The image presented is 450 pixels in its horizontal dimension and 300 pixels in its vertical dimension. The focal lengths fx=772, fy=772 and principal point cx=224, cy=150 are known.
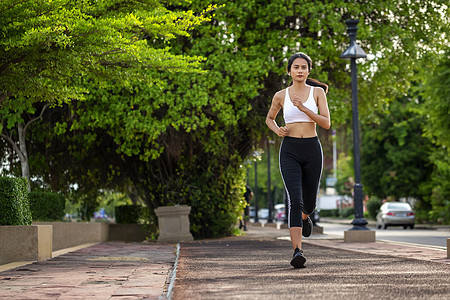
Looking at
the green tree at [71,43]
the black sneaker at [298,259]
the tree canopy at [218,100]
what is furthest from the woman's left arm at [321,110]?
the tree canopy at [218,100]

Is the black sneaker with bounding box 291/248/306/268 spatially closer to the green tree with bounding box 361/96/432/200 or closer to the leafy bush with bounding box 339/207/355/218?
the green tree with bounding box 361/96/432/200

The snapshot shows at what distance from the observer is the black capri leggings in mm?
8117

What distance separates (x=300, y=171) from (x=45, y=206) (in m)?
11.1

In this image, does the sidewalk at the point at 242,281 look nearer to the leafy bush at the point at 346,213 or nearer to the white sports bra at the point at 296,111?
the white sports bra at the point at 296,111

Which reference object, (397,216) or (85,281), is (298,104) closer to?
(85,281)

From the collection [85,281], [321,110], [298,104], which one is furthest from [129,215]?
[85,281]

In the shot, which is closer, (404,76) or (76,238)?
(76,238)

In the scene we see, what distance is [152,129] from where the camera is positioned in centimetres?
1831

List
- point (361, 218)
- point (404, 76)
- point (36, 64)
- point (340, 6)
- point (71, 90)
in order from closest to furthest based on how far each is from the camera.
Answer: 1. point (36, 64)
2. point (71, 90)
3. point (361, 218)
4. point (340, 6)
5. point (404, 76)

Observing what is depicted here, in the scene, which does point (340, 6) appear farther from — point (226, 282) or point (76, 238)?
point (226, 282)

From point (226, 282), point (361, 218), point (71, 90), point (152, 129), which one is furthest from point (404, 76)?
point (226, 282)

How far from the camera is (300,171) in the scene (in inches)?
325

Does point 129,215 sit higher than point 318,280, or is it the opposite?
point 129,215

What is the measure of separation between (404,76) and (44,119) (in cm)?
1107
